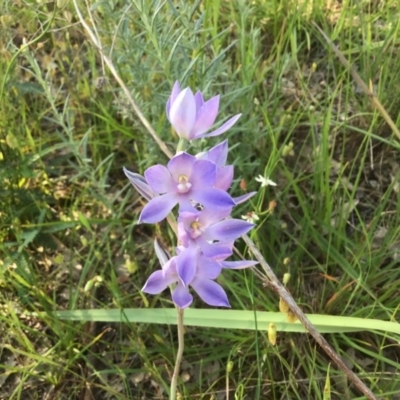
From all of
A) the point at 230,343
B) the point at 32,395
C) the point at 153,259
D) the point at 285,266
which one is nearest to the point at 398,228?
the point at 285,266

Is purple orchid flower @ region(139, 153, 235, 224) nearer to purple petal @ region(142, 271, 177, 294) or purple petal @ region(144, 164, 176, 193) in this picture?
purple petal @ region(144, 164, 176, 193)

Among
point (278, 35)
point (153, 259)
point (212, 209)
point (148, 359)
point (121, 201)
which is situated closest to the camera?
point (212, 209)

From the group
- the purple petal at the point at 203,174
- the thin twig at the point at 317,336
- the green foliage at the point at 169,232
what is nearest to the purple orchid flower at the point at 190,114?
the purple petal at the point at 203,174

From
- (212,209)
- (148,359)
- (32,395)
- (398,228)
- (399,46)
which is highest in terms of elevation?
(212,209)

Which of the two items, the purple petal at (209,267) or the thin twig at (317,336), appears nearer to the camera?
the purple petal at (209,267)

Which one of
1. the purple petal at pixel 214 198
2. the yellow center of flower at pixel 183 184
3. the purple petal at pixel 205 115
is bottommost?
the purple petal at pixel 214 198

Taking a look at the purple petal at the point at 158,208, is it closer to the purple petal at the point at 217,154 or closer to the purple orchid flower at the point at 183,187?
the purple orchid flower at the point at 183,187

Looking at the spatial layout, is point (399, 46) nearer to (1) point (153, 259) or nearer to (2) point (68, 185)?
(1) point (153, 259)
